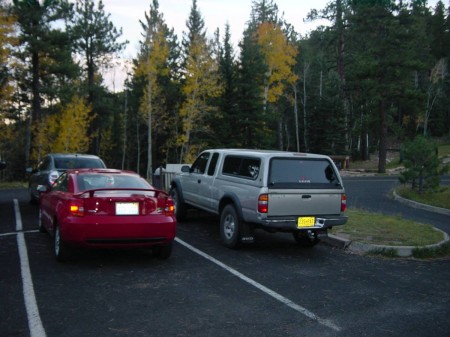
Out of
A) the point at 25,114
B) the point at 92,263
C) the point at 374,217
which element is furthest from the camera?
the point at 25,114

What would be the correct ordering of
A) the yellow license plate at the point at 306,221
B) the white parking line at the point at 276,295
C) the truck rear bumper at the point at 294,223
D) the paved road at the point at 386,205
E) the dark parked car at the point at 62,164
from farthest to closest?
the paved road at the point at 386,205
the dark parked car at the point at 62,164
the yellow license plate at the point at 306,221
the truck rear bumper at the point at 294,223
the white parking line at the point at 276,295

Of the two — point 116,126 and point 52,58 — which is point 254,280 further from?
point 116,126

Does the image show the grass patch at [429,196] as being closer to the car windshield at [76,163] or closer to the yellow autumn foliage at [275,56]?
the car windshield at [76,163]

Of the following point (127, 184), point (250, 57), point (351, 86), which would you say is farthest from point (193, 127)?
point (127, 184)

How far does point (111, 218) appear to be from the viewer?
255 inches

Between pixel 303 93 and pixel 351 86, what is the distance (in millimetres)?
8884

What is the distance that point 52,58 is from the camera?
31.9 meters

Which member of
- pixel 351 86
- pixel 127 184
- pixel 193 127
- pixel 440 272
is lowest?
pixel 440 272

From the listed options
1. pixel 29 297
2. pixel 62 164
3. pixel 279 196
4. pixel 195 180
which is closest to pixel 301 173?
pixel 279 196

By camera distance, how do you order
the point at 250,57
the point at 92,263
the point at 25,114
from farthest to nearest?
the point at 25,114, the point at 250,57, the point at 92,263

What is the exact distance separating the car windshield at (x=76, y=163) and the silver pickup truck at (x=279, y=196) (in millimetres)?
4743

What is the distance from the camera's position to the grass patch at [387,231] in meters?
8.82

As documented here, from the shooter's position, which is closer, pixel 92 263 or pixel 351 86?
pixel 92 263

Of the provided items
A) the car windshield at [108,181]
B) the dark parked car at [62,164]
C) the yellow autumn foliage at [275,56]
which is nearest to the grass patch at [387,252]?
the car windshield at [108,181]
